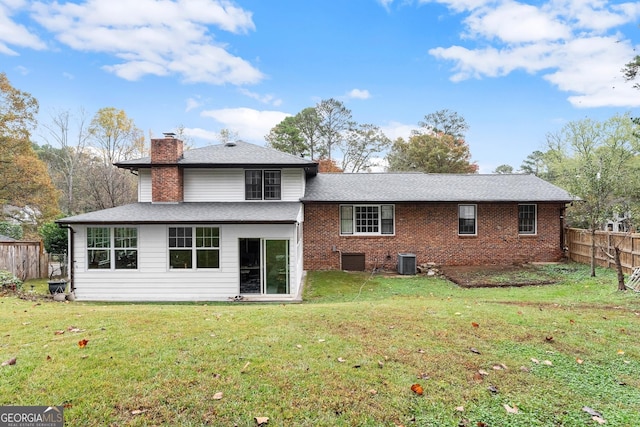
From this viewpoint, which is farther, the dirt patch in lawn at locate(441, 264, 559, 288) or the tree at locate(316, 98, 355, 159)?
the tree at locate(316, 98, 355, 159)

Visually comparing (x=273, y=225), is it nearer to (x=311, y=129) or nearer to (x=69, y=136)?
(x=311, y=129)

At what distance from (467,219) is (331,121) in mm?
23120

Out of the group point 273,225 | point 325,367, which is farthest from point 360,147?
point 325,367

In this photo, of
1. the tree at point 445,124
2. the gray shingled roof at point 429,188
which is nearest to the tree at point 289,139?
the tree at point 445,124

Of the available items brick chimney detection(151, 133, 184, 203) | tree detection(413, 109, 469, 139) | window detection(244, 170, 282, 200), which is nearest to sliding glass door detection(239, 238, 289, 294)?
window detection(244, 170, 282, 200)

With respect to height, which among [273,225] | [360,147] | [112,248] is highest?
[360,147]

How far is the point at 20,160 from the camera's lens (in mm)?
20906

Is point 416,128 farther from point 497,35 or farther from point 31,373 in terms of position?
point 31,373

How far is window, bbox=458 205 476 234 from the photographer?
55.9 ft

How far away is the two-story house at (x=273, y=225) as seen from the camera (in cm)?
1203

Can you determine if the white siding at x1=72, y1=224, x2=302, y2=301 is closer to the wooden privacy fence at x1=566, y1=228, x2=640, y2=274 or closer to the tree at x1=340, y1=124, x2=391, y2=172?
the wooden privacy fence at x1=566, y1=228, x2=640, y2=274

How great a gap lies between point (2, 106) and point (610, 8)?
31.0 meters

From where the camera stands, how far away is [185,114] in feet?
106

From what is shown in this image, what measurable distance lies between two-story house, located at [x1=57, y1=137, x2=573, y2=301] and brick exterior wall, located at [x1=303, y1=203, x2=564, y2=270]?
0.16 ft
